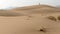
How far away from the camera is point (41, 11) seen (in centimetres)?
117

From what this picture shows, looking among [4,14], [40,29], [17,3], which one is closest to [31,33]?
[40,29]

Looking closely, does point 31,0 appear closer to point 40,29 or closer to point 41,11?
point 41,11

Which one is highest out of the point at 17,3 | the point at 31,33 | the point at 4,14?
the point at 17,3

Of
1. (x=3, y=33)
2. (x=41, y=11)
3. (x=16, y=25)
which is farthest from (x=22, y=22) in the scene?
(x=41, y=11)

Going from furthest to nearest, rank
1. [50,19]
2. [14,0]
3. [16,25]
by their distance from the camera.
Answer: [14,0]
[50,19]
[16,25]

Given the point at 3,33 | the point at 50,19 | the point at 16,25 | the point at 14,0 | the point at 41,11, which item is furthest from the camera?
the point at 14,0

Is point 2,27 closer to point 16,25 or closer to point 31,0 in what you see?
Result: point 16,25

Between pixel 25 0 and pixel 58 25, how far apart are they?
742 mm

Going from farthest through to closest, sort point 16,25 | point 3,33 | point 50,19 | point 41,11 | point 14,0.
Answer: point 14,0, point 41,11, point 50,19, point 16,25, point 3,33

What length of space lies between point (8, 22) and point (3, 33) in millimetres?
173

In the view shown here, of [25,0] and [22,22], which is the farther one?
[25,0]

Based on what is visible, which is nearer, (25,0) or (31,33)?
(31,33)

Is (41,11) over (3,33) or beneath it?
over

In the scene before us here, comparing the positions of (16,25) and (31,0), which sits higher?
(31,0)
